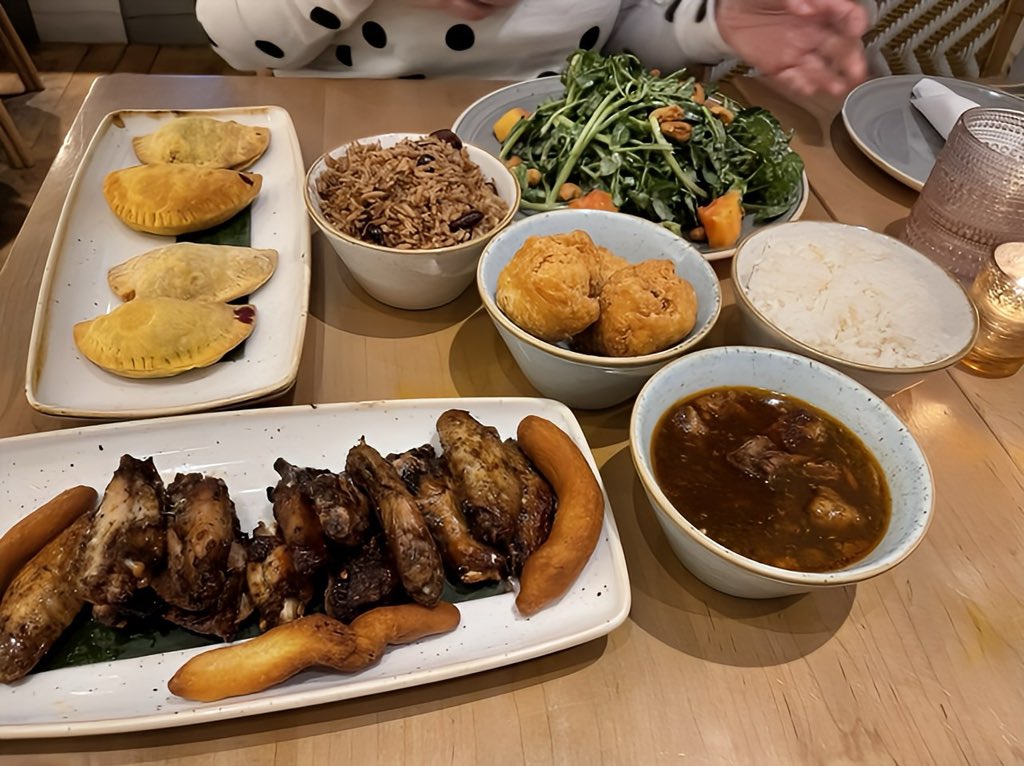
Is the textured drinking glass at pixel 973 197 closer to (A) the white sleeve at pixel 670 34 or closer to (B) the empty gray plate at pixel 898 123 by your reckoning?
(B) the empty gray plate at pixel 898 123

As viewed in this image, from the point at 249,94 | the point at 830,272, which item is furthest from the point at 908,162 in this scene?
the point at 249,94

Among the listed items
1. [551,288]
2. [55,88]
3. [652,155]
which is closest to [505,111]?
[652,155]

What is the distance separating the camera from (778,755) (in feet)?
3.70

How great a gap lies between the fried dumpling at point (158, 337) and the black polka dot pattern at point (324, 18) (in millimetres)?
1264

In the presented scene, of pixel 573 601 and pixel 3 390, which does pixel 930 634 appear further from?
pixel 3 390

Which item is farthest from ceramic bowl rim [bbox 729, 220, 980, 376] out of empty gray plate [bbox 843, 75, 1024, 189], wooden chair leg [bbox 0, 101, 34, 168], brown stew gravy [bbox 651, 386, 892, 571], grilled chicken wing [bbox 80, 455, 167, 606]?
wooden chair leg [bbox 0, 101, 34, 168]

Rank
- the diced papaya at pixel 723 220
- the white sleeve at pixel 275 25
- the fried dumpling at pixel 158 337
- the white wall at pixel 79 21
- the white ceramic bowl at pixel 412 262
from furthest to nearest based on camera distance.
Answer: the white wall at pixel 79 21, the white sleeve at pixel 275 25, the diced papaya at pixel 723 220, the white ceramic bowl at pixel 412 262, the fried dumpling at pixel 158 337

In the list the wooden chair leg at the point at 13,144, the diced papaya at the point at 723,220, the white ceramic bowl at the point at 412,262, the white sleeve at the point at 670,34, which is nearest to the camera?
the white ceramic bowl at the point at 412,262

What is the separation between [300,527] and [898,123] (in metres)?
2.51

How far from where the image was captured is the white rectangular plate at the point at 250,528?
1.07m

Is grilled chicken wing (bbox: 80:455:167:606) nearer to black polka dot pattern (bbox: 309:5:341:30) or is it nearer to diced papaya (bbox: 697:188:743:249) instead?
diced papaya (bbox: 697:188:743:249)

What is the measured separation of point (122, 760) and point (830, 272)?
1721 mm

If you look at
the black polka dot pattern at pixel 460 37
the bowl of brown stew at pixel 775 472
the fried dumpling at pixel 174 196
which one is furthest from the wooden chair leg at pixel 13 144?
the bowl of brown stew at pixel 775 472

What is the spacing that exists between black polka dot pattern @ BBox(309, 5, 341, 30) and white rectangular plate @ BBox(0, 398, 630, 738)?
1575 millimetres
